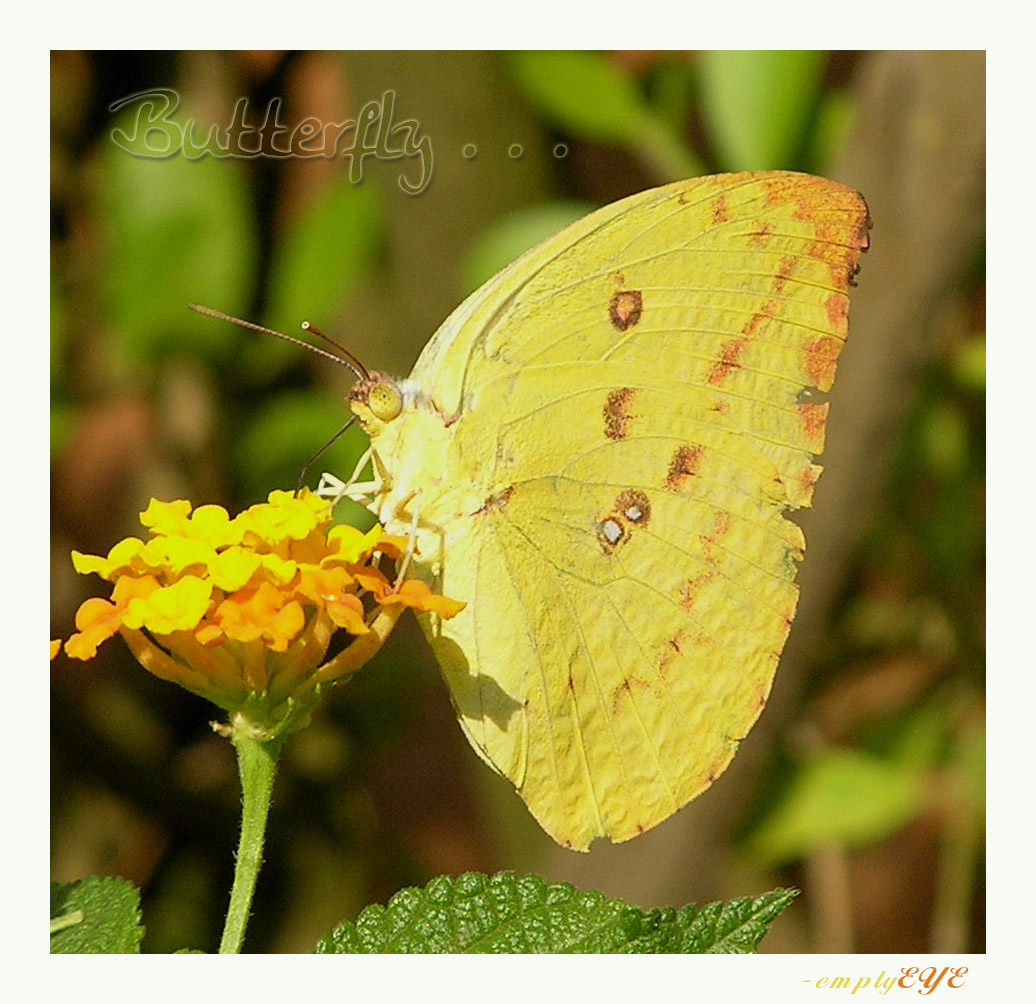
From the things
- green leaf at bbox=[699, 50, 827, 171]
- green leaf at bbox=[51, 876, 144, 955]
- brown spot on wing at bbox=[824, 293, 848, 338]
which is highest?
green leaf at bbox=[699, 50, 827, 171]

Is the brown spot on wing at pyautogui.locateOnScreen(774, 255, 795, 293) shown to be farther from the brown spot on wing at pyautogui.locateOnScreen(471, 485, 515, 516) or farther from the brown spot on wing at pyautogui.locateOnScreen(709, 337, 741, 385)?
the brown spot on wing at pyautogui.locateOnScreen(471, 485, 515, 516)

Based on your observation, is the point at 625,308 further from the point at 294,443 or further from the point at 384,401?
the point at 294,443

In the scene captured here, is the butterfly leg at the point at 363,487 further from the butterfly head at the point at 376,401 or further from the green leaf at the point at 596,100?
the green leaf at the point at 596,100

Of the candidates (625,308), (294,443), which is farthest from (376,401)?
(294,443)

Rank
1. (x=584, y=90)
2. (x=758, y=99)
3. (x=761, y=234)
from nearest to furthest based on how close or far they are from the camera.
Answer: (x=761, y=234) → (x=758, y=99) → (x=584, y=90)

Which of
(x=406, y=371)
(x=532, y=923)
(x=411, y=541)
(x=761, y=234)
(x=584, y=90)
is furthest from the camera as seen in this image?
(x=406, y=371)

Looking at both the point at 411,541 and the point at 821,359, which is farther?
A: the point at 821,359

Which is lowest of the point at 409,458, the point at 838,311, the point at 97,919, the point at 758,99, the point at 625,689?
the point at 97,919

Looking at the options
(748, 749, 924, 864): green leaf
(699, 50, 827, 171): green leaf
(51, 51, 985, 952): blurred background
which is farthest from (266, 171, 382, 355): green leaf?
(748, 749, 924, 864): green leaf
